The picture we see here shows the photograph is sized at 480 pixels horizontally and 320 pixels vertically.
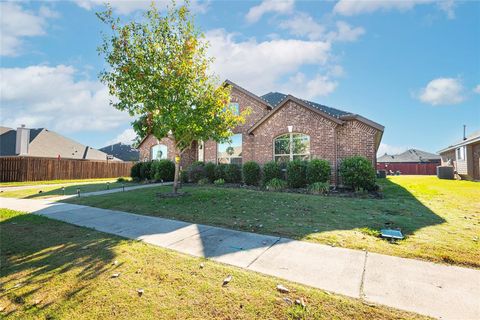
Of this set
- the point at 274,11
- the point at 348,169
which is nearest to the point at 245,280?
the point at 348,169

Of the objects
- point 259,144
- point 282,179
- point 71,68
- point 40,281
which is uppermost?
point 71,68

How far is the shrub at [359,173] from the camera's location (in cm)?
1042

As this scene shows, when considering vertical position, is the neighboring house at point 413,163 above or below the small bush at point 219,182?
above

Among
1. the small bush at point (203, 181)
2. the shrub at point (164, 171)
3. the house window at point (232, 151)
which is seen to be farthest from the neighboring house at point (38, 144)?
the small bush at point (203, 181)

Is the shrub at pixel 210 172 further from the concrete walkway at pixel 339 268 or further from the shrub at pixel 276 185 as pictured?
the concrete walkway at pixel 339 268

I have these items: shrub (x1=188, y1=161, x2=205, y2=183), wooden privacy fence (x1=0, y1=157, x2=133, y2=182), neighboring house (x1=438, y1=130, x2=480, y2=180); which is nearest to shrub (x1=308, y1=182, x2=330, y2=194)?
shrub (x1=188, y1=161, x2=205, y2=183)

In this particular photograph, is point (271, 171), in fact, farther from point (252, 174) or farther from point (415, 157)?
point (415, 157)

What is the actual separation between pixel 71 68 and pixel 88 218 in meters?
12.1

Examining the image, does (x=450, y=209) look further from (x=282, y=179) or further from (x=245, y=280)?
(x=245, y=280)

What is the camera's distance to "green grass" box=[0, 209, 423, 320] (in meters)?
2.53

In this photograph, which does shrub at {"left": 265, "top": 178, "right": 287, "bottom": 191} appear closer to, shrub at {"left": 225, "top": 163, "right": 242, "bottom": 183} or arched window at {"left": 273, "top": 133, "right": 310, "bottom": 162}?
arched window at {"left": 273, "top": 133, "right": 310, "bottom": 162}

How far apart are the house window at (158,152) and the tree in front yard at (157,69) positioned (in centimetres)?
1140

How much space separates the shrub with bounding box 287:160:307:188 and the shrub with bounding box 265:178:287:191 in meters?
0.33

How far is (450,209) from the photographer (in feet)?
24.6
